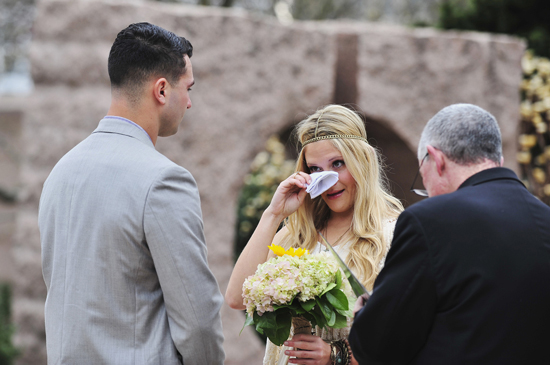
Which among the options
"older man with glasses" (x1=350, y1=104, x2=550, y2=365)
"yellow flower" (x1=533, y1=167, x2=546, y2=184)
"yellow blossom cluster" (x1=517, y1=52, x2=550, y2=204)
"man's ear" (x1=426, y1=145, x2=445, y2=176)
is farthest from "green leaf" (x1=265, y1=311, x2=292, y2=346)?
"yellow flower" (x1=533, y1=167, x2=546, y2=184)

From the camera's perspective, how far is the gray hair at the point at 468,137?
1.81 m

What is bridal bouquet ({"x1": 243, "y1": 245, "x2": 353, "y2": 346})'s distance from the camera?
2062mm

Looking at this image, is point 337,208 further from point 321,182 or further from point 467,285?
point 467,285

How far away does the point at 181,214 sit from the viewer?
6.13 feet

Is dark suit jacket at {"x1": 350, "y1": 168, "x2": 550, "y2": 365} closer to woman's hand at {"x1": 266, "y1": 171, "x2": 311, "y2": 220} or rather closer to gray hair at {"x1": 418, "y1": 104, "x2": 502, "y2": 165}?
gray hair at {"x1": 418, "y1": 104, "x2": 502, "y2": 165}

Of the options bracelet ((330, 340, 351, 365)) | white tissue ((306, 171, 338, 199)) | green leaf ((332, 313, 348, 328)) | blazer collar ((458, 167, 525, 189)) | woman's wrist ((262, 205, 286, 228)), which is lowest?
bracelet ((330, 340, 351, 365))

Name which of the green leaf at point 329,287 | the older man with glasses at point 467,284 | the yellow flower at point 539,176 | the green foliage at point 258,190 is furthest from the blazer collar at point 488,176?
the green foliage at point 258,190

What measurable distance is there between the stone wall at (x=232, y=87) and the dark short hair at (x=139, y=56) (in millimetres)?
2905

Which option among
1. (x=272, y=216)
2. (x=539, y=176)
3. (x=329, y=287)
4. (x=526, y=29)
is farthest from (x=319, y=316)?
(x=526, y=29)

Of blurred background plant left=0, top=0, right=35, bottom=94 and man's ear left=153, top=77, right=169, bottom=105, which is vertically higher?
man's ear left=153, top=77, right=169, bottom=105

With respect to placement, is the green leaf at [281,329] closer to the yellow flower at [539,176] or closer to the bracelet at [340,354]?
the bracelet at [340,354]

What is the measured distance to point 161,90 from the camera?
2.09 metres

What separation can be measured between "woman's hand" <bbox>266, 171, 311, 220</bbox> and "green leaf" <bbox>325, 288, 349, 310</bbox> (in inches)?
24.1

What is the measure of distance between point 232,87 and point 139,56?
10.0ft
